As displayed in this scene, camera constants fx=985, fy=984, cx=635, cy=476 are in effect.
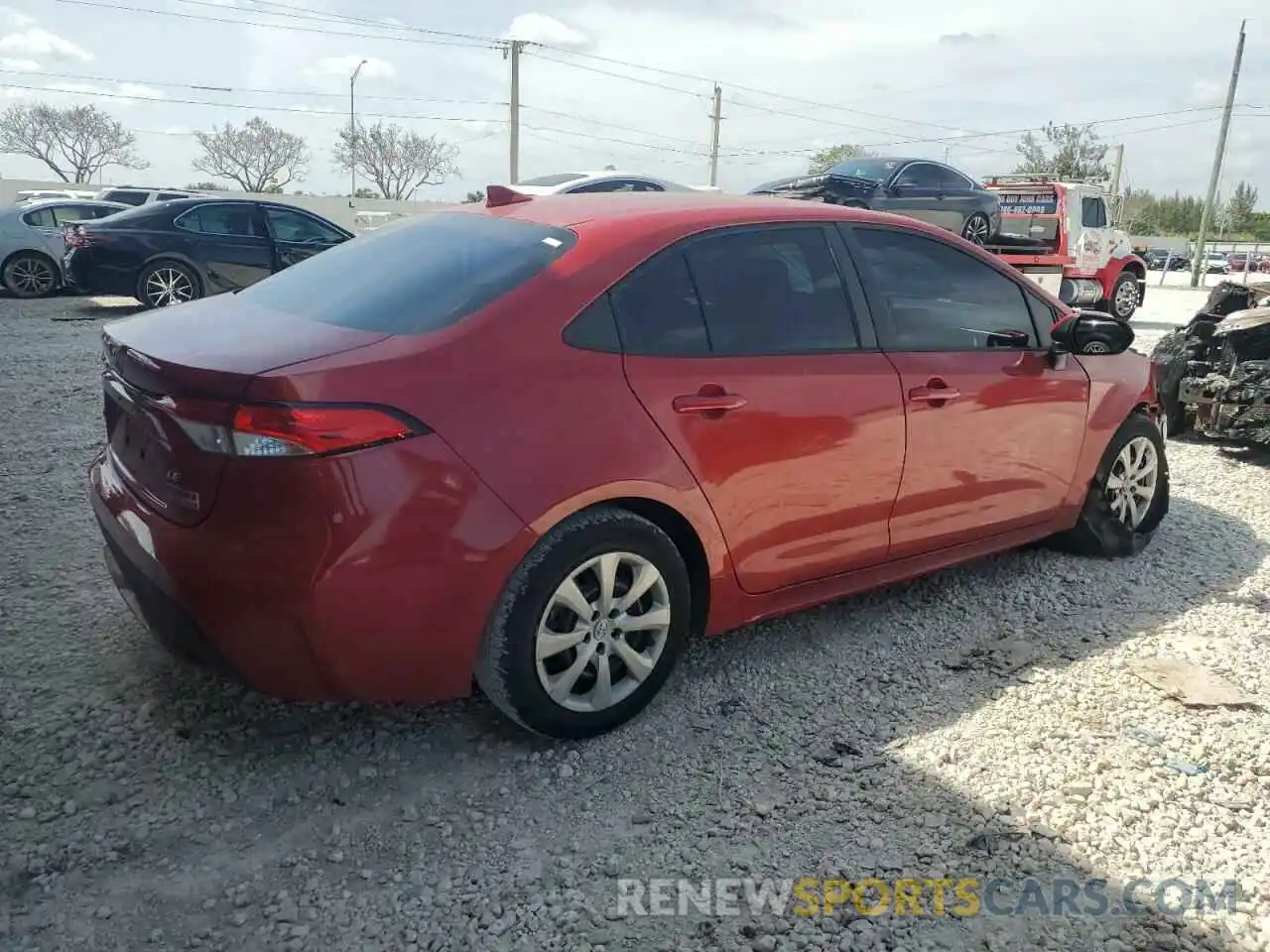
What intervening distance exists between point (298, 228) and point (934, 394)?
34.3 ft

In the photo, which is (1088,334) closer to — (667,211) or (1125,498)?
(1125,498)

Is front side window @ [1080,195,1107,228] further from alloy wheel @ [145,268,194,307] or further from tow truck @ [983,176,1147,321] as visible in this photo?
alloy wheel @ [145,268,194,307]

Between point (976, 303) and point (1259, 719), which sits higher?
point (976, 303)

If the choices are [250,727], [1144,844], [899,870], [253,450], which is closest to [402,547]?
[253,450]

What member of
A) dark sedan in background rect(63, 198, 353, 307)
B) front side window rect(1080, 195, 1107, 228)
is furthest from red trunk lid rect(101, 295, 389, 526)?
front side window rect(1080, 195, 1107, 228)

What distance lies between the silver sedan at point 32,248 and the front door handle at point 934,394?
46.0 ft

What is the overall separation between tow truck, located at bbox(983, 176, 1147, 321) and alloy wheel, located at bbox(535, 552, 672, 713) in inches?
512

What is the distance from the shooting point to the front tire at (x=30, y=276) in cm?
1380

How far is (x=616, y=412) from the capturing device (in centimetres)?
274

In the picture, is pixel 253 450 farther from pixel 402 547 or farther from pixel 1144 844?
pixel 1144 844

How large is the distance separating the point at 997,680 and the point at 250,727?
2.45 meters

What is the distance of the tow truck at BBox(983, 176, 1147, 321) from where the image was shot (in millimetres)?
14703

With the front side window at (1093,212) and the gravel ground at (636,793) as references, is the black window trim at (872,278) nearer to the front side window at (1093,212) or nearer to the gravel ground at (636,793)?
the gravel ground at (636,793)

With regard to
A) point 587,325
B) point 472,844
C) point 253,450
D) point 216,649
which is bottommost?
point 472,844
